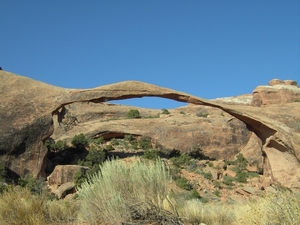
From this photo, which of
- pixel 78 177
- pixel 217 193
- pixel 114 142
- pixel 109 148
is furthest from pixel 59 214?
pixel 114 142

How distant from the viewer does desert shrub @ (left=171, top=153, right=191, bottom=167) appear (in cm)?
2180

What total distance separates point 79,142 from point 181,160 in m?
6.01

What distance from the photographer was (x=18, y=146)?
14.5 m

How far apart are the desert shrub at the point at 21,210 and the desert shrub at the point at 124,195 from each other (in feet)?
3.02

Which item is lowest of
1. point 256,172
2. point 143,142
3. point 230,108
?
point 256,172

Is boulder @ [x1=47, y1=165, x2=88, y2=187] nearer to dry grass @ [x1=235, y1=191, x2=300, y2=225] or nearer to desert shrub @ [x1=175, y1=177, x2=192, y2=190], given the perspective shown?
desert shrub @ [x1=175, y1=177, x2=192, y2=190]

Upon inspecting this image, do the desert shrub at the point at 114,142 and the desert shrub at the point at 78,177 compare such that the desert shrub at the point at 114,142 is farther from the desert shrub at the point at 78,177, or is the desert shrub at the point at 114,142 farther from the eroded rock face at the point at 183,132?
the desert shrub at the point at 78,177

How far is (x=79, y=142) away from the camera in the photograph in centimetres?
2259

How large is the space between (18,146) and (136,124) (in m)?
12.7

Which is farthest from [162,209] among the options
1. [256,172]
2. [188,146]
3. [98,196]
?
[188,146]

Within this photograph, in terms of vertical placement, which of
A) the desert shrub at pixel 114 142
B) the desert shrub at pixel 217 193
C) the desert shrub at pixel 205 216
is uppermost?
the desert shrub at pixel 114 142

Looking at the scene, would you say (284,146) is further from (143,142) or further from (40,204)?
(143,142)

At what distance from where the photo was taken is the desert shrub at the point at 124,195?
23.5 feet

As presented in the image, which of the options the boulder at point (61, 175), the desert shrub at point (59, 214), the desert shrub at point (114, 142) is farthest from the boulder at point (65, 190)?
the desert shrub at point (114, 142)
